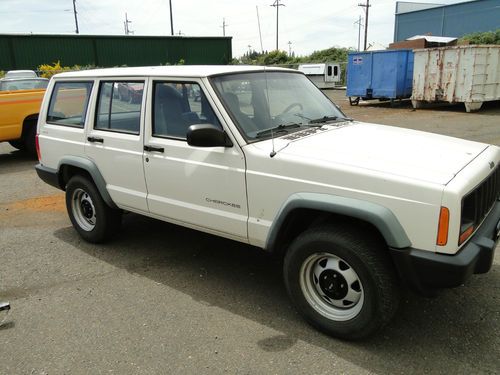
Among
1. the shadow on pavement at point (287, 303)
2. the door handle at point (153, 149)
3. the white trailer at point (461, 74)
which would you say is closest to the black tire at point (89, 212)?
the shadow on pavement at point (287, 303)

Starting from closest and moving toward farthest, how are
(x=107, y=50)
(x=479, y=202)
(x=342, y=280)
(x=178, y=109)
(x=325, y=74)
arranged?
1. (x=479, y=202)
2. (x=342, y=280)
3. (x=178, y=109)
4. (x=325, y=74)
5. (x=107, y=50)

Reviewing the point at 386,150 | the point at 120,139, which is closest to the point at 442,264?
the point at 386,150

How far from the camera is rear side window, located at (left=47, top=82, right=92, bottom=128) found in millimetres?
4691

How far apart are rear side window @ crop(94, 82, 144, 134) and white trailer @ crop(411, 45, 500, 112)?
13.8m

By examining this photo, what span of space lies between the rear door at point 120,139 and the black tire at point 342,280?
1720mm

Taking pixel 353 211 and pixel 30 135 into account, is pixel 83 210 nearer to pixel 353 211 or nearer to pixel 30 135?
pixel 353 211

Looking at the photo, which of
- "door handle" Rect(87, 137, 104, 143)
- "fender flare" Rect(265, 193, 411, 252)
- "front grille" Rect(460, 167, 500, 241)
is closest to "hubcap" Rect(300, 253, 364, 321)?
"fender flare" Rect(265, 193, 411, 252)

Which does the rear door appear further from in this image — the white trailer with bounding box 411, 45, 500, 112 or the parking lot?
the white trailer with bounding box 411, 45, 500, 112

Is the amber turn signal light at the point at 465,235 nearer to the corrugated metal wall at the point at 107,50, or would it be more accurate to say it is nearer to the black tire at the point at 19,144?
the black tire at the point at 19,144

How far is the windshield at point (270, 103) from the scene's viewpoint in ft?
11.5

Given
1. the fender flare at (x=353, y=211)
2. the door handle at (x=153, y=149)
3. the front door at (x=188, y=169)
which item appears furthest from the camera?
the door handle at (x=153, y=149)

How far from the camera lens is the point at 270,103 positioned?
3752 millimetres

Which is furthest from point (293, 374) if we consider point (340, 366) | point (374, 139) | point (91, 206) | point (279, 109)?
point (91, 206)

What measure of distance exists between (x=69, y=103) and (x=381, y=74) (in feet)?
51.1
